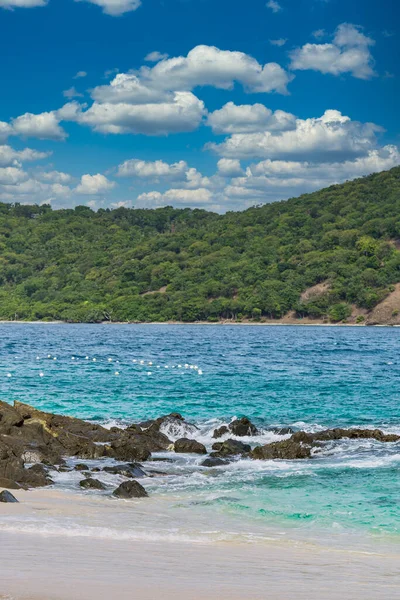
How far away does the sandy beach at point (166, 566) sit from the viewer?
860 centimetres

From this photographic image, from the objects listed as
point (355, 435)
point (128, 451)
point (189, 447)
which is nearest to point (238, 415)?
point (355, 435)

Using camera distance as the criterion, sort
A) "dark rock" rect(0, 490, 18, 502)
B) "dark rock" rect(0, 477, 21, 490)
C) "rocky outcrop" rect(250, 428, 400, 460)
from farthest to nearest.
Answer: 1. "rocky outcrop" rect(250, 428, 400, 460)
2. "dark rock" rect(0, 477, 21, 490)
3. "dark rock" rect(0, 490, 18, 502)

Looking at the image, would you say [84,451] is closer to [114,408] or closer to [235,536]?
[235,536]

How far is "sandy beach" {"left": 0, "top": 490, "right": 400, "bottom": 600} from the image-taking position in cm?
860

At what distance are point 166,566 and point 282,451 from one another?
41.2ft

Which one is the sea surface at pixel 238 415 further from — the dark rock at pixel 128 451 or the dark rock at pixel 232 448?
the dark rock at pixel 232 448

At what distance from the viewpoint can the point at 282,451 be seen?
22.3 meters

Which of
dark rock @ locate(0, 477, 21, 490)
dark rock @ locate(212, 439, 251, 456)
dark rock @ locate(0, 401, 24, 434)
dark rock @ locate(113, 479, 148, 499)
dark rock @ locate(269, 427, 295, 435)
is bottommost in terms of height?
dark rock @ locate(269, 427, 295, 435)

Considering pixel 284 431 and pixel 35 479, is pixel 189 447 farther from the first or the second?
pixel 35 479

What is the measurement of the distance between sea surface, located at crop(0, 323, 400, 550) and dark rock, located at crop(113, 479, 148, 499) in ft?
1.12

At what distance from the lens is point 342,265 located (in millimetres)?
192625

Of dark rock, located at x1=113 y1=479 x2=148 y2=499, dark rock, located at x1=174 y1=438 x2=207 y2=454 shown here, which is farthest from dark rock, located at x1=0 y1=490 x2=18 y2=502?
dark rock, located at x1=174 y1=438 x2=207 y2=454

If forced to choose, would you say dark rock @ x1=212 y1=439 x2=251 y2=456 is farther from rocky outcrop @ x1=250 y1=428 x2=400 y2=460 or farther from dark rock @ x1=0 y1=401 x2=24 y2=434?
dark rock @ x1=0 y1=401 x2=24 y2=434

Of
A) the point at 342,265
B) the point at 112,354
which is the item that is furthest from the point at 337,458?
the point at 342,265
